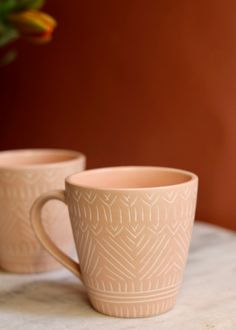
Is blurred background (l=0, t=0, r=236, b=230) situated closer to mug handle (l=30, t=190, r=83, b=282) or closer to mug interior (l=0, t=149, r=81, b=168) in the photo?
mug interior (l=0, t=149, r=81, b=168)

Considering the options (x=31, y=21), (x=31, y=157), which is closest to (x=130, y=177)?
(x=31, y=157)

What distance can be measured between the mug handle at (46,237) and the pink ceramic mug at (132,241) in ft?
0.08

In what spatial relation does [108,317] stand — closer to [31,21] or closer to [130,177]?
[130,177]

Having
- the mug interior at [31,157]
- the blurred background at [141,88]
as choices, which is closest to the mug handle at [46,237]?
the mug interior at [31,157]

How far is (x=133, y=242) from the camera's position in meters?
0.59

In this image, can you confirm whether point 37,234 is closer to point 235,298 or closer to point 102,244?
point 102,244

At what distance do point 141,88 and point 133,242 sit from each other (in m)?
0.47

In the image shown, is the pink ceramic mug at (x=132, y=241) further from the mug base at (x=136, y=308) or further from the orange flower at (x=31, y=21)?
the orange flower at (x=31, y=21)

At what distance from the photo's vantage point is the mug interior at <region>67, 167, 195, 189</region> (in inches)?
26.5

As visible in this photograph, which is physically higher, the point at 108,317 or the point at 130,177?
the point at 130,177

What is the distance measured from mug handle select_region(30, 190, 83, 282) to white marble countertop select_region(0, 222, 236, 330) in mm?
39

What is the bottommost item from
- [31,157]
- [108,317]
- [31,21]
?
[108,317]

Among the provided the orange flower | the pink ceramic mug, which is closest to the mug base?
the pink ceramic mug

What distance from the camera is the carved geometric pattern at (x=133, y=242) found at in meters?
0.58
